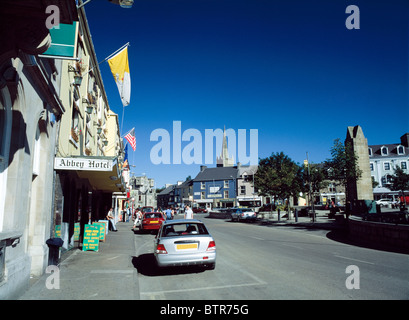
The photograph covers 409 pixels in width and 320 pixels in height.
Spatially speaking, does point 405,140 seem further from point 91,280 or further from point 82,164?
point 91,280

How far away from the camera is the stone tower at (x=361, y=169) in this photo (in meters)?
27.9

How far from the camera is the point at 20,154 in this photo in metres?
6.29

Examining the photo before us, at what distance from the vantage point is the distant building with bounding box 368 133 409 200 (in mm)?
62312

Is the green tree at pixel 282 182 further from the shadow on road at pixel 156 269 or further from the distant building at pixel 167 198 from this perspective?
the distant building at pixel 167 198

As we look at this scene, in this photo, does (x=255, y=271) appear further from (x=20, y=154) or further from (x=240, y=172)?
(x=240, y=172)

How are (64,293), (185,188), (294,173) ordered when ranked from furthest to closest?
(185,188) → (294,173) → (64,293)

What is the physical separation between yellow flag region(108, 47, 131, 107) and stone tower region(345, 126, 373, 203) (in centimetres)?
2211

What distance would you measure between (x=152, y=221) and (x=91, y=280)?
14.0 m

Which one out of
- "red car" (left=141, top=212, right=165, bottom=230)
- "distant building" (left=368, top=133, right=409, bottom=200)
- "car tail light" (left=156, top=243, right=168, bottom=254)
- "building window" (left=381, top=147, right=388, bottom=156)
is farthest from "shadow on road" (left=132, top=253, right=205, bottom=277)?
"building window" (left=381, top=147, right=388, bottom=156)

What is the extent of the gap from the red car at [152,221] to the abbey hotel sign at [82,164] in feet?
38.2

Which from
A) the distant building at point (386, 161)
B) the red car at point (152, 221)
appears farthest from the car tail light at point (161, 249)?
the distant building at point (386, 161)

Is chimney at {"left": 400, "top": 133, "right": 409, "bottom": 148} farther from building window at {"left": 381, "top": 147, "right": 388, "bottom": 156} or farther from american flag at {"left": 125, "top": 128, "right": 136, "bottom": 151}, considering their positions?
american flag at {"left": 125, "top": 128, "right": 136, "bottom": 151}
